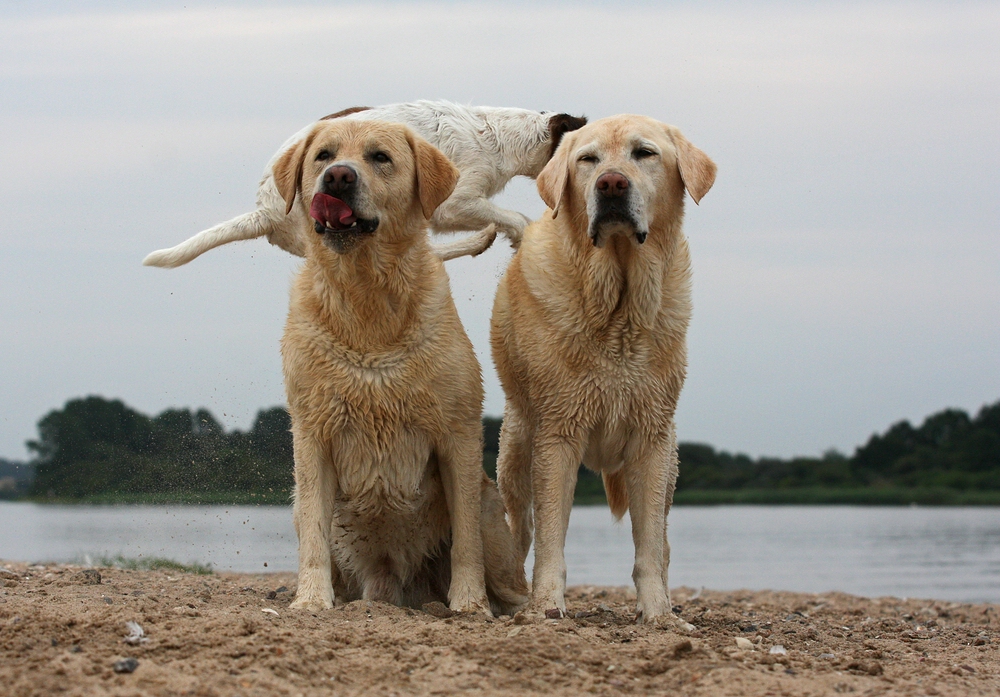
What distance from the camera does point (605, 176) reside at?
214 inches

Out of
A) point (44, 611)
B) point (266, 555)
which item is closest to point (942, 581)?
point (266, 555)

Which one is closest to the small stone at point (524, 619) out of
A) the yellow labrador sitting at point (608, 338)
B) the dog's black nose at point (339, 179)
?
the yellow labrador sitting at point (608, 338)

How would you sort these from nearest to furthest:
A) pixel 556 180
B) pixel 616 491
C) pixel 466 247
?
pixel 556 180 → pixel 616 491 → pixel 466 247

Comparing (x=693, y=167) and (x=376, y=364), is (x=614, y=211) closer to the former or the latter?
(x=693, y=167)

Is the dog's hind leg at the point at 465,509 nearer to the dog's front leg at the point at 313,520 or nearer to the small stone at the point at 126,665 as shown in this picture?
the dog's front leg at the point at 313,520

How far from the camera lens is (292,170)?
5.88 m

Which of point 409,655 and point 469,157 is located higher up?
point 469,157

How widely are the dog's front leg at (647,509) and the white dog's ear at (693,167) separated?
1.35 metres

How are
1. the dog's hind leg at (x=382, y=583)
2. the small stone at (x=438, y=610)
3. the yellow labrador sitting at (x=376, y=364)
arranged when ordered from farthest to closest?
the dog's hind leg at (x=382, y=583)
the small stone at (x=438, y=610)
the yellow labrador sitting at (x=376, y=364)

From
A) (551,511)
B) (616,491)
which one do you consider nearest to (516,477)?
(616,491)

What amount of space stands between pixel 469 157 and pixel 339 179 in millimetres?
3739

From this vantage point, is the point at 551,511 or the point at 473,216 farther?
the point at 473,216

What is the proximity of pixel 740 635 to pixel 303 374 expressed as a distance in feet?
8.71

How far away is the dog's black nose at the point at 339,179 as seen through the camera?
212 inches
